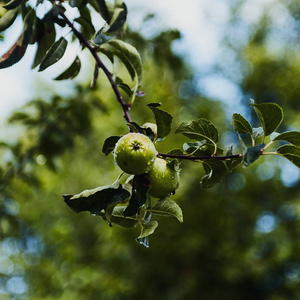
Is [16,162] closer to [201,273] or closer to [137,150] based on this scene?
[137,150]

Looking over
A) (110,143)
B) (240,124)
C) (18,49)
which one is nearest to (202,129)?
(240,124)

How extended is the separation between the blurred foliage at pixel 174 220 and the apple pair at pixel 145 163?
1.50m

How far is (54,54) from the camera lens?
2.65 feet

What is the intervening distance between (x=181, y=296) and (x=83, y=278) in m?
1.21

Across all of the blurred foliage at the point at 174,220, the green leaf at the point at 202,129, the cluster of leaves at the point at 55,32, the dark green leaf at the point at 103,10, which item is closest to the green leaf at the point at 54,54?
the cluster of leaves at the point at 55,32

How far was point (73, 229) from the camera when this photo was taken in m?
6.49

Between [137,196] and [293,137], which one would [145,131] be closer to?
[137,196]

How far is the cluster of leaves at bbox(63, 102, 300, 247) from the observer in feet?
2.00

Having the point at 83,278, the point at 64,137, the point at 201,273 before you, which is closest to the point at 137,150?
the point at 64,137

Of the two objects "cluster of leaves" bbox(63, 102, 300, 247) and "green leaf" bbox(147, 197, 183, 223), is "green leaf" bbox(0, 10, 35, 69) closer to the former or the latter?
"cluster of leaves" bbox(63, 102, 300, 247)

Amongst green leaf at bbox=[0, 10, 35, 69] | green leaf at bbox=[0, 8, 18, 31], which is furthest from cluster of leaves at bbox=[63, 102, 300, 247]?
green leaf at bbox=[0, 8, 18, 31]

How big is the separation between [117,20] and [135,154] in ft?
1.31

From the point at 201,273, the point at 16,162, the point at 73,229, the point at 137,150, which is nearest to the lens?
the point at 137,150

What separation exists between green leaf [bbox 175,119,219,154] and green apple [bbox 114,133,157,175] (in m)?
0.11
